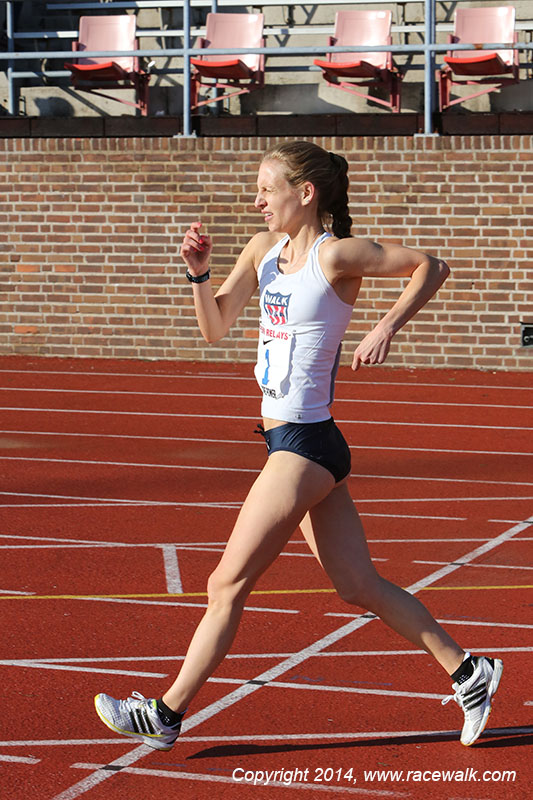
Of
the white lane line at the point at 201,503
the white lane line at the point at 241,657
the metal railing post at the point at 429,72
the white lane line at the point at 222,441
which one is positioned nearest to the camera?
the white lane line at the point at 241,657

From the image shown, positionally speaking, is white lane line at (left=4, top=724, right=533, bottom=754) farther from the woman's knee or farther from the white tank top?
the white tank top

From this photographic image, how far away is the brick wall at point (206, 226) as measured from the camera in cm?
Answer: 1384

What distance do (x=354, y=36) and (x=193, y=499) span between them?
9.59 meters

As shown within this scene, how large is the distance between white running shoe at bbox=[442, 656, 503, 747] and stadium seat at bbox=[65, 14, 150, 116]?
12.8m

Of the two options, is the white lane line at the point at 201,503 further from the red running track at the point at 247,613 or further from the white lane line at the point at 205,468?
the white lane line at the point at 205,468

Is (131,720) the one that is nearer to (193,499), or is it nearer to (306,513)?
(306,513)

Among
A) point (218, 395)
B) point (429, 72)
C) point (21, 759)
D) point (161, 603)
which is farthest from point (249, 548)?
point (429, 72)

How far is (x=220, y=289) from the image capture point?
12.6 feet

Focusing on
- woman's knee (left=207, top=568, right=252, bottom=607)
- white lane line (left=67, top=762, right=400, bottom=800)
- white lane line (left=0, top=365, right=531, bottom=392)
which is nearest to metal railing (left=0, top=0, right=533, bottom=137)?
white lane line (left=0, top=365, right=531, bottom=392)

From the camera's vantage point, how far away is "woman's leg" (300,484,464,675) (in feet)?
12.1

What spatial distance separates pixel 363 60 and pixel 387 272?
38.0ft

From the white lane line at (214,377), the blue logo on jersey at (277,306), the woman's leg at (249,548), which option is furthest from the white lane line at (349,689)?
the white lane line at (214,377)

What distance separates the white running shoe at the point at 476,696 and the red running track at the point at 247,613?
0.06 meters

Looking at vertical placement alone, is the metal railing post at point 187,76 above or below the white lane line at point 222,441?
above
